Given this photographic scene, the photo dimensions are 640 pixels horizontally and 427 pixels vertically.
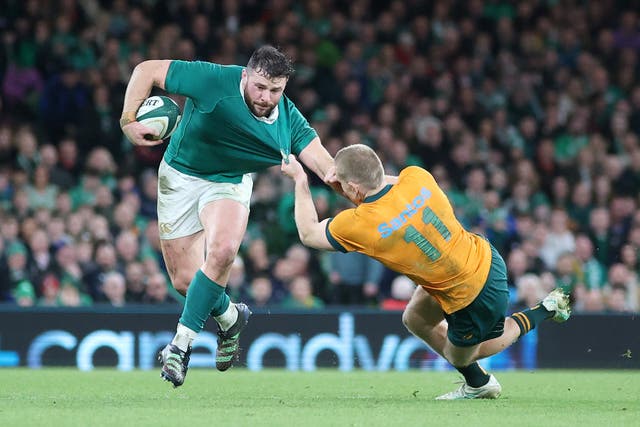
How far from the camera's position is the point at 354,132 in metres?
13.9

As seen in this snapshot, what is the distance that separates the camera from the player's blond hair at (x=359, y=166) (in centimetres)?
714

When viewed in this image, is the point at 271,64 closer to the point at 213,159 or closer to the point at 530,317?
the point at 213,159

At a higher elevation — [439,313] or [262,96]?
[262,96]

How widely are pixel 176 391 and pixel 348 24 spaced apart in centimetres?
815

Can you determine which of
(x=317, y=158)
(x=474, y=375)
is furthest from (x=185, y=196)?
(x=474, y=375)

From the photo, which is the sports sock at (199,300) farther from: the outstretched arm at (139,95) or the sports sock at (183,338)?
the outstretched arm at (139,95)

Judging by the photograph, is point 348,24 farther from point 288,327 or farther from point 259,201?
point 288,327

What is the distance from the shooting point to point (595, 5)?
669 inches

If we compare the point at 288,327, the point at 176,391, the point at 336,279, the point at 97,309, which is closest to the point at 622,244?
the point at 336,279

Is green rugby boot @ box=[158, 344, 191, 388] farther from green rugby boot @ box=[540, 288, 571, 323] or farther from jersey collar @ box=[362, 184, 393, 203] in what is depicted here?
green rugby boot @ box=[540, 288, 571, 323]

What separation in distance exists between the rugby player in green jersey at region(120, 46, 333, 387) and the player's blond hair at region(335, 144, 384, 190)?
68cm

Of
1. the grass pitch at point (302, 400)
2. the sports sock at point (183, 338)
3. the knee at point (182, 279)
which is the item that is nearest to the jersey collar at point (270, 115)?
the knee at point (182, 279)

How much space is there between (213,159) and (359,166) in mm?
1269

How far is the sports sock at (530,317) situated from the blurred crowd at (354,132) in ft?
13.5
